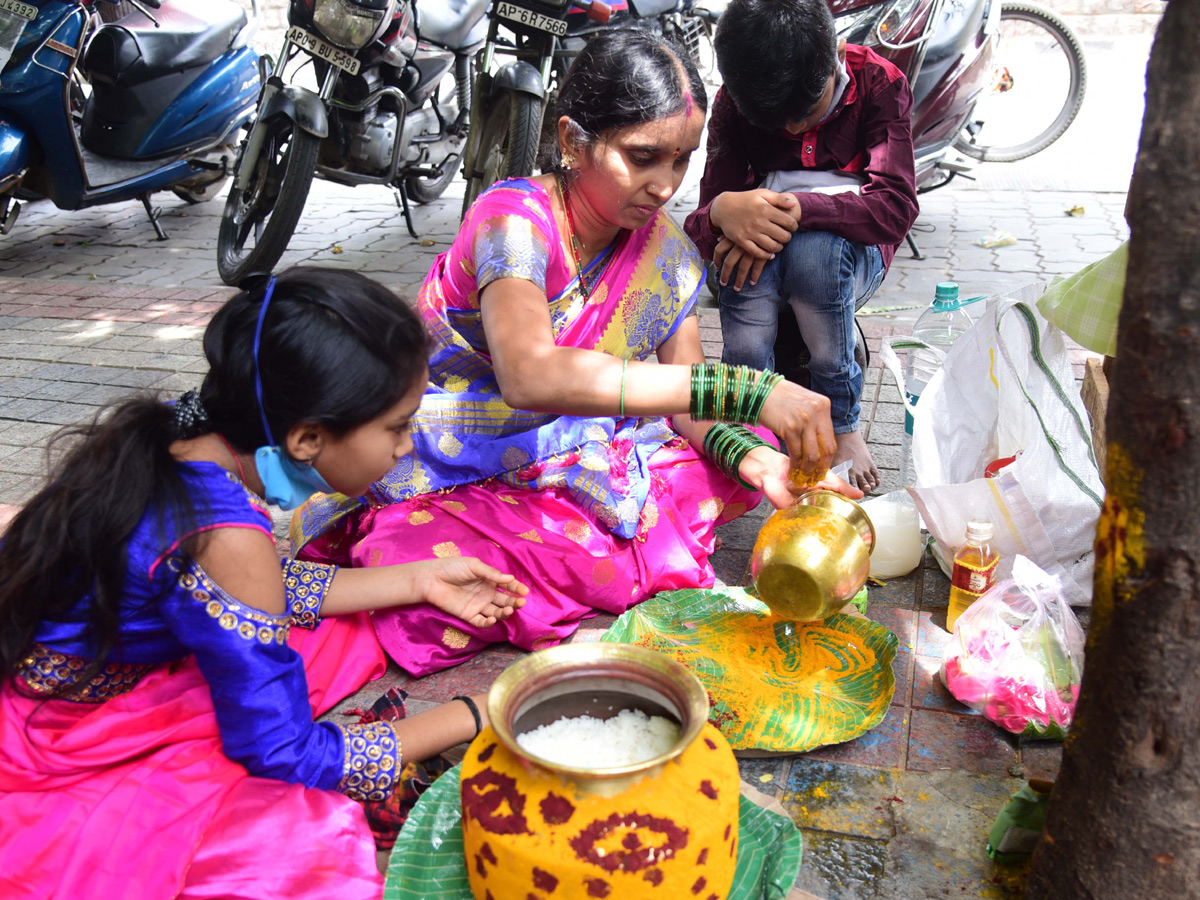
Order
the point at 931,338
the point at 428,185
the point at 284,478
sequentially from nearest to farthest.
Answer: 1. the point at 284,478
2. the point at 931,338
3. the point at 428,185

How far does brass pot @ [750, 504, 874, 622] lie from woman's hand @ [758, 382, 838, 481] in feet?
0.44

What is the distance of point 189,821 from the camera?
1.56m

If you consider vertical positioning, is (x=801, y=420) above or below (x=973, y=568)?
above

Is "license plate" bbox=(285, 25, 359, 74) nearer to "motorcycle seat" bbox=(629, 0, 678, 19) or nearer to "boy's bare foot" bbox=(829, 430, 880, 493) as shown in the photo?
"motorcycle seat" bbox=(629, 0, 678, 19)

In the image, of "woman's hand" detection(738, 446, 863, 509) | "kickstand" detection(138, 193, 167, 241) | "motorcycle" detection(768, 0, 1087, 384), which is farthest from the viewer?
"kickstand" detection(138, 193, 167, 241)

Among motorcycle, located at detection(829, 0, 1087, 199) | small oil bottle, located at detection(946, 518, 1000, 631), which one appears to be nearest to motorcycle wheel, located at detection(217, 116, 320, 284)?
motorcycle, located at detection(829, 0, 1087, 199)

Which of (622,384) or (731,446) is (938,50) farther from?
(622,384)

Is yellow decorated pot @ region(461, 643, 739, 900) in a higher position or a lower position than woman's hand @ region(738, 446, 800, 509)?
higher

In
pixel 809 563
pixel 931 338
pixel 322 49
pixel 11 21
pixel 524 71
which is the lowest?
pixel 931 338

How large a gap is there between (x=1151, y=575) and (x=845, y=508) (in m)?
0.82

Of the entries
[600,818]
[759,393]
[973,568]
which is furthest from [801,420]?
[600,818]

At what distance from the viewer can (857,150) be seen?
280 centimetres

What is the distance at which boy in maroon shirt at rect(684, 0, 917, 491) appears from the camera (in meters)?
2.52

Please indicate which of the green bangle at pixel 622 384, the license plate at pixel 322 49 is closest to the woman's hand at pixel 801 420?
the green bangle at pixel 622 384
